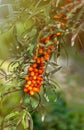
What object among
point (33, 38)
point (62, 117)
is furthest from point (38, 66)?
point (62, 117)

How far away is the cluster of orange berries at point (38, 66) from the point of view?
104cm

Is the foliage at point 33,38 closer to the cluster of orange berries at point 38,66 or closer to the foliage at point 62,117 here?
the cluster of orange berries at point 38,66

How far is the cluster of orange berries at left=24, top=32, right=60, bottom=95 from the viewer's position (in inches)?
41.1

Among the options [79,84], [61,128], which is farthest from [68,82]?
[61,128]

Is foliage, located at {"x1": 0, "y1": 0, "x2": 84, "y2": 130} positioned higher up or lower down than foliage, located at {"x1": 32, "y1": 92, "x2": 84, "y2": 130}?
higher up

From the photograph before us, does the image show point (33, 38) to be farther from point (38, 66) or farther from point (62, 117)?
point (62, 117)

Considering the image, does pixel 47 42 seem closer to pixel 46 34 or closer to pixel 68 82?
pixel 46 34

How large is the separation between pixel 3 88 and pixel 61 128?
1.20 meters

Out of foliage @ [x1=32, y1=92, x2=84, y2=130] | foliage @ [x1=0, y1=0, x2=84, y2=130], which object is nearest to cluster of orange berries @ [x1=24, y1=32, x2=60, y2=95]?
foliage @ [x1=0, y1=0, x2=84, y2=130]

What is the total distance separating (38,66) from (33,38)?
8 centimetres

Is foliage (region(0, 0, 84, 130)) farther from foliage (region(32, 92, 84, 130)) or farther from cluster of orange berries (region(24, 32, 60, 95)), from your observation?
foliage (region(32, 92, 84, 130))

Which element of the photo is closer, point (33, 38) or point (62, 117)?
point (33, 38)

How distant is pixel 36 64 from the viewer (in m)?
1.08

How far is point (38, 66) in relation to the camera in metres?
1.09
